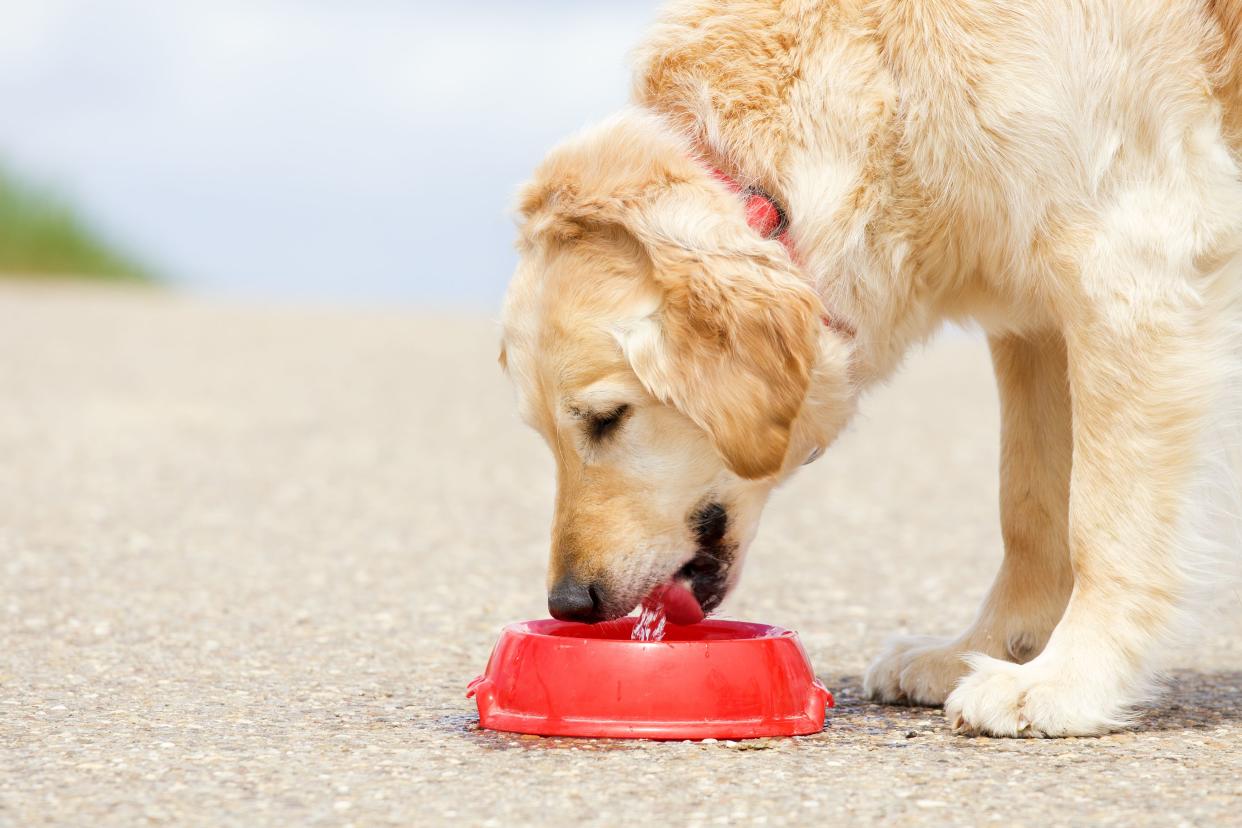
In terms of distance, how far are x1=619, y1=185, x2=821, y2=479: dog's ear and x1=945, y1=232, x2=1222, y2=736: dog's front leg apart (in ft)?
1.99

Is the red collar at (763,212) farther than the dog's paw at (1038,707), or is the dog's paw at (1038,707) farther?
the red collar at (763,212)

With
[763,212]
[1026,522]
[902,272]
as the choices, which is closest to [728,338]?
[763,212]

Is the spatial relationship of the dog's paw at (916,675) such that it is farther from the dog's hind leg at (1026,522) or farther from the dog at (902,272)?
the dog at (902,272)

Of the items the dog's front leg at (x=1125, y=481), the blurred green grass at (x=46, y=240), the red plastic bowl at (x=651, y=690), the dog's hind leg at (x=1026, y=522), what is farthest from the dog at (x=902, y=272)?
the blurred green grass at (x=46, y=240)

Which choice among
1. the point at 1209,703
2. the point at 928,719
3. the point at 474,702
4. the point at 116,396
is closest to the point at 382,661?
the point at 474,702

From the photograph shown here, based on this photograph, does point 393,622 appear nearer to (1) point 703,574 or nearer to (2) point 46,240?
(1) point 703,574

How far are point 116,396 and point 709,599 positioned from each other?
674 cm

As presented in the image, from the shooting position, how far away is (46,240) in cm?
1616

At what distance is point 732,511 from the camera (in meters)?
3.42

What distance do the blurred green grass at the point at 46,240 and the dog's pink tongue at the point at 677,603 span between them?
13.8m

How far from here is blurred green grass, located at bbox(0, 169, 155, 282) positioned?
619 inches

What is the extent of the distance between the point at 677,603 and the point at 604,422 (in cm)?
45

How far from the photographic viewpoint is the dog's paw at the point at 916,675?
363 centimetres

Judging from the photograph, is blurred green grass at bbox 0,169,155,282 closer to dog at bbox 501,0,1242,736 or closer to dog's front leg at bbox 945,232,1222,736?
dog at bbox 501,0,1242,736
